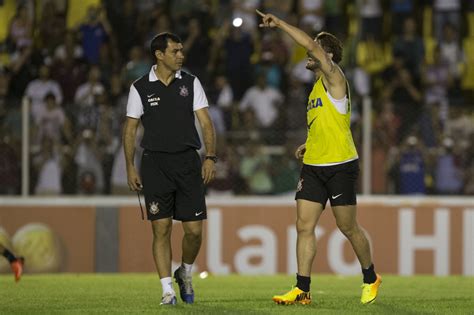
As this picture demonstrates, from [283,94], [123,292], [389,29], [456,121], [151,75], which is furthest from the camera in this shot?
[389,29]

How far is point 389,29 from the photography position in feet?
63.7

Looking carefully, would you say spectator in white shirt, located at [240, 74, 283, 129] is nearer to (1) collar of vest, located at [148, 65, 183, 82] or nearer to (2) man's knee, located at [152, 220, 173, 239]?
(1) collar of vest, located at [148, 65, 183, 82]

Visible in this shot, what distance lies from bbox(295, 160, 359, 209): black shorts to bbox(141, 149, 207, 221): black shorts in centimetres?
87

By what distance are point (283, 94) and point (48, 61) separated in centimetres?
388

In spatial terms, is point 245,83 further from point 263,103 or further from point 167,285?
point 167,285

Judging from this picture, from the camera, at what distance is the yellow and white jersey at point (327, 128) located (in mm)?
9773

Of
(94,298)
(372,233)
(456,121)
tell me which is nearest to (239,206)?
(372,233)

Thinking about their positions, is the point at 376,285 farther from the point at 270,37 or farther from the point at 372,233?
the point at 270,37

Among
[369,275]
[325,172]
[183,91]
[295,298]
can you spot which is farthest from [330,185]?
[183,91]

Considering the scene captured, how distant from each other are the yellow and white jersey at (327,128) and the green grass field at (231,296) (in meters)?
1.25

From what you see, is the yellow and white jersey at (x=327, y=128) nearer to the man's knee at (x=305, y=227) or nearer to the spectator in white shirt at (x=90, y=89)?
the man's knee at (x=305, y=227)

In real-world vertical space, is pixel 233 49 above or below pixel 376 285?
above

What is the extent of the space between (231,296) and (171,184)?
1753 mm

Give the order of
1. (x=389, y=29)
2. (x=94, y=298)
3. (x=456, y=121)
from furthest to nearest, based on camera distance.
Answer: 1. (x=389, y=29)
2. (x=456, y=121)
3. (x=94, y=298)
